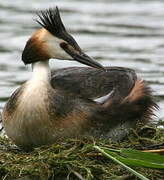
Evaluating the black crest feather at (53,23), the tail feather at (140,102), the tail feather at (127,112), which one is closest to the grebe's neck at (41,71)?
the black crest feather at (53,23)

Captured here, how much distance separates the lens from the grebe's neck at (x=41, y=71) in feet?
28.7

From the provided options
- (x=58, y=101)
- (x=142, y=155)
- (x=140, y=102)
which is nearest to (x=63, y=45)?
(x=58, y=101)

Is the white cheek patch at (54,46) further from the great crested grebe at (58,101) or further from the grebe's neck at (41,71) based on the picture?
the grebe's neck at (41,71)

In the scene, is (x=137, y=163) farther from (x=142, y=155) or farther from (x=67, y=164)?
(x=67, y=164)

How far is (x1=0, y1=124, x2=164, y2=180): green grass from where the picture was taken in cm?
783

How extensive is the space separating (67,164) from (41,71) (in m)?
1.27

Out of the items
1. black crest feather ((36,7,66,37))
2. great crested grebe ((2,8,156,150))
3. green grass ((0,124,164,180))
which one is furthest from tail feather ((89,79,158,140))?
black crest feather ((36,7,66,37))

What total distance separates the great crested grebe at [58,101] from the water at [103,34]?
2.30 metres

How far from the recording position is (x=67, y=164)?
791cm

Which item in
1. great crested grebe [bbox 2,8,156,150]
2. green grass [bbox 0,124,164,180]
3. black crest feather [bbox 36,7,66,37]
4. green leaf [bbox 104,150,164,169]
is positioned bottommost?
green grass [bbox 0,124,164,180]

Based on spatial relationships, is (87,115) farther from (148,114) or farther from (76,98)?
(148,114)

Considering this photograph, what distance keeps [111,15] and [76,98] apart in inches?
406

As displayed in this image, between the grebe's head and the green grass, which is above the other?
the grebe's head

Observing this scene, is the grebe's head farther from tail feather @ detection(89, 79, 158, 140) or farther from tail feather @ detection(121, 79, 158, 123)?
tail feather @ detection(121, 79, 158, 123)
